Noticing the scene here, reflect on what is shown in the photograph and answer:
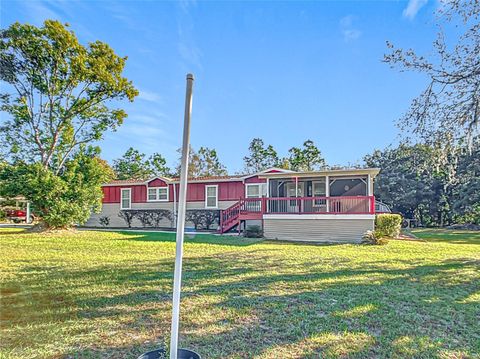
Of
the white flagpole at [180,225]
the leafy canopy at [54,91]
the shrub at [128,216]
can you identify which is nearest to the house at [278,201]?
the shrub at [128,216]

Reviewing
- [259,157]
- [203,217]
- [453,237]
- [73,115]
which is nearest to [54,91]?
[73,115]

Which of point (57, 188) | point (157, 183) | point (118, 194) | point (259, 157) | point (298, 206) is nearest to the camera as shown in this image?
point (57, 188)

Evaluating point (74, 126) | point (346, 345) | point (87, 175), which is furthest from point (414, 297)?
point (74, 126)

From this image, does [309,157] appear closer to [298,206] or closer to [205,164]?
[205,164]

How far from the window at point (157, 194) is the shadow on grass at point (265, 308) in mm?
13203

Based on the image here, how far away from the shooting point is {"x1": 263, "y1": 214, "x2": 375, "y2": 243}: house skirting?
1262 centimetres

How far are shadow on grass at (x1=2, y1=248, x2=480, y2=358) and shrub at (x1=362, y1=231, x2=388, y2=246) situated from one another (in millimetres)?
4637

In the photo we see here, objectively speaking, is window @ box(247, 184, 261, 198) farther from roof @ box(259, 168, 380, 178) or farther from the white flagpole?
the white flagpole

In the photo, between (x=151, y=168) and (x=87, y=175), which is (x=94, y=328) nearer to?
(x=87, y=175)

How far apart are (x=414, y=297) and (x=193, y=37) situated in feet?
23.5

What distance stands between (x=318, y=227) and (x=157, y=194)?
36.5 ft

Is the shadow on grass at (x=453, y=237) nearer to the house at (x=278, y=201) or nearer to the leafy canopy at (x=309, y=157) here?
the house at (x=278, y=201)

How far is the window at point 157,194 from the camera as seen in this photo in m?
20.1

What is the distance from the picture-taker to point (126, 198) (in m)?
21.2
